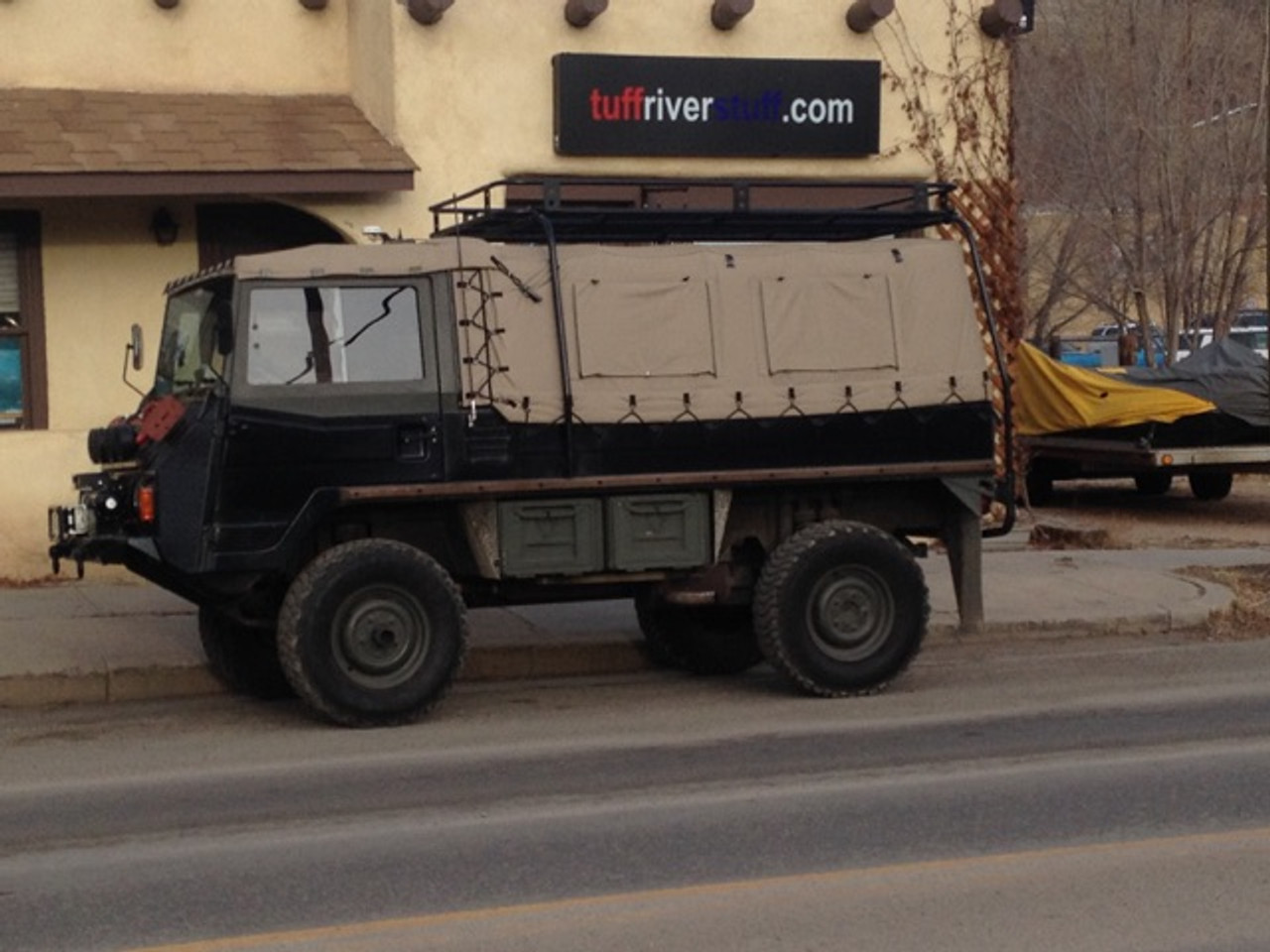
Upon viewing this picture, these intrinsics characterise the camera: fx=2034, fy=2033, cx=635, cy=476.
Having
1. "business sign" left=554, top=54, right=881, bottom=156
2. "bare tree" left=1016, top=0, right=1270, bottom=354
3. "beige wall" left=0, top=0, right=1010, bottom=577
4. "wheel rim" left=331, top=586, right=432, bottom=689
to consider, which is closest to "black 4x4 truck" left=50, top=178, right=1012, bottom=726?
"wheel rim" left=331, top=586, right=432, bottom=689

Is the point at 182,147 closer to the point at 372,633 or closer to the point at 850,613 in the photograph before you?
the point at 372,633

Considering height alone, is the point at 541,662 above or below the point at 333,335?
below

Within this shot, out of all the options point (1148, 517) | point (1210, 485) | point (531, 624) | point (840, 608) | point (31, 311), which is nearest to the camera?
point (840, 608)

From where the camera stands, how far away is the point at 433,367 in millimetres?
10438

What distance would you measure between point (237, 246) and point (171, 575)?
6.50 metres

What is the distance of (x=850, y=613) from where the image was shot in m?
11.1

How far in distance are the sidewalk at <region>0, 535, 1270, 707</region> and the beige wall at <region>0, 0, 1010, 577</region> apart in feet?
4.94

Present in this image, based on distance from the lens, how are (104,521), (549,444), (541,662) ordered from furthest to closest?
(541,662)
(549,444)
(104,521)

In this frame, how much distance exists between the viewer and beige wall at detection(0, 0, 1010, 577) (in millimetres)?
15633

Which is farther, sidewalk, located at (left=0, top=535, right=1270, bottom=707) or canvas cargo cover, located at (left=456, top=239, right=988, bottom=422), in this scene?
sidewalk, located at (left=0, top=535, right=1270, bottom=707)

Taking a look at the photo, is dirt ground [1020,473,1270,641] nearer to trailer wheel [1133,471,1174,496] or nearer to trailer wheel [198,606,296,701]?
trailer wheel [1133,471,1174,496]

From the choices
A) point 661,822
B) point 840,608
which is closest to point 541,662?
point 840,608

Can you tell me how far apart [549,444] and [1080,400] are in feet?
38.9

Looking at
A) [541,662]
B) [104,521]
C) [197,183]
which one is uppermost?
[197,183]
